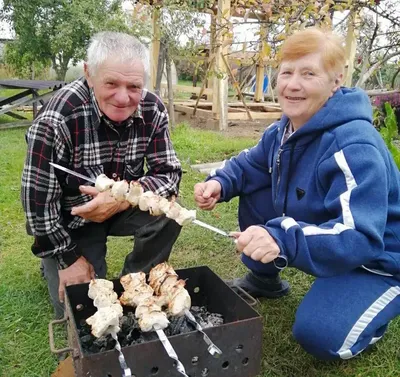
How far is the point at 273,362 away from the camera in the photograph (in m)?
2.21

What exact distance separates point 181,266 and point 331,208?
5.05ft

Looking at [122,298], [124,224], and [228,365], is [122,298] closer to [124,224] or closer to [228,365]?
[228,365]

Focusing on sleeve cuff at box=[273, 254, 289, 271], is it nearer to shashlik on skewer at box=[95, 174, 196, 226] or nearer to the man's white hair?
shashlik on skewer at box=[95, 174, 196, 226]

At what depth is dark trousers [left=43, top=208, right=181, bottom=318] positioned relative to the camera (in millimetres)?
2666

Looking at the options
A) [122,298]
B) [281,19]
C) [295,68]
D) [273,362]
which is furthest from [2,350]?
[281,19]

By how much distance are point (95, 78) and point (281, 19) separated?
1918 mm

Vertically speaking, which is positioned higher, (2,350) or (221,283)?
(221,283)

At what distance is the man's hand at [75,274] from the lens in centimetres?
236

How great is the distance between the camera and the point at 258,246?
1.68 metres

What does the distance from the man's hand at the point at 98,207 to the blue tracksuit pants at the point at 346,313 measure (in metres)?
1.13

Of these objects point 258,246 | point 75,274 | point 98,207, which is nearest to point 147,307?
point 258,246

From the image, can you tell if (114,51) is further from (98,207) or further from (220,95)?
(220,95)

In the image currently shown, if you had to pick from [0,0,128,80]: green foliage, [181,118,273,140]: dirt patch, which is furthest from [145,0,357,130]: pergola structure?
[0,0,128,80]: green foliage

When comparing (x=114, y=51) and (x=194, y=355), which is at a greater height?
(x=114, y=51)
